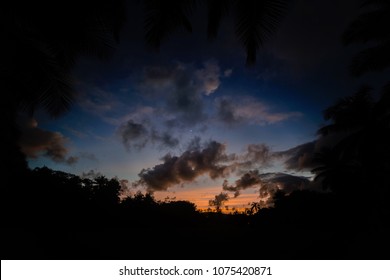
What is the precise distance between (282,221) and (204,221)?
13.4 meters

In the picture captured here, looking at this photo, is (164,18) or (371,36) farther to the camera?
(371,36)

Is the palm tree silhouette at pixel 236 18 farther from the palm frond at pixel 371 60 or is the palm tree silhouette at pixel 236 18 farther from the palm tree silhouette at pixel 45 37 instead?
the palm frond at pixel 371 60

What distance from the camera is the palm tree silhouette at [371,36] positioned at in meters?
7.20

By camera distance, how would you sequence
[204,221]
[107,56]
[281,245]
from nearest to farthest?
[107,56] < [281,245] < [204,221]

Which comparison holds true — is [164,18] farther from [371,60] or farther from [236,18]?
[371,60]

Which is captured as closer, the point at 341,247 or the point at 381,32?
the point at 341,247

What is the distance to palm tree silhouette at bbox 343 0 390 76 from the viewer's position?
720 centimetres

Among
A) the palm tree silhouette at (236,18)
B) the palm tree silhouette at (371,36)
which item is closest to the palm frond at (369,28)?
the palm tree silhouette at (371,36)

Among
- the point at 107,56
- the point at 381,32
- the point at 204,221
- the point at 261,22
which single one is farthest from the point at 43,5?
the point at 204,221

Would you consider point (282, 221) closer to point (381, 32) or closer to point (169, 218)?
point (169, 218)

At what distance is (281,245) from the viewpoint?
6.08 meters

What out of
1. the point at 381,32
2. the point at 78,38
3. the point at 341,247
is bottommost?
the point at 341,247

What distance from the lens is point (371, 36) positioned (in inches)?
299

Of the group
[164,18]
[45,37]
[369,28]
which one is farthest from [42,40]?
[369,28]
